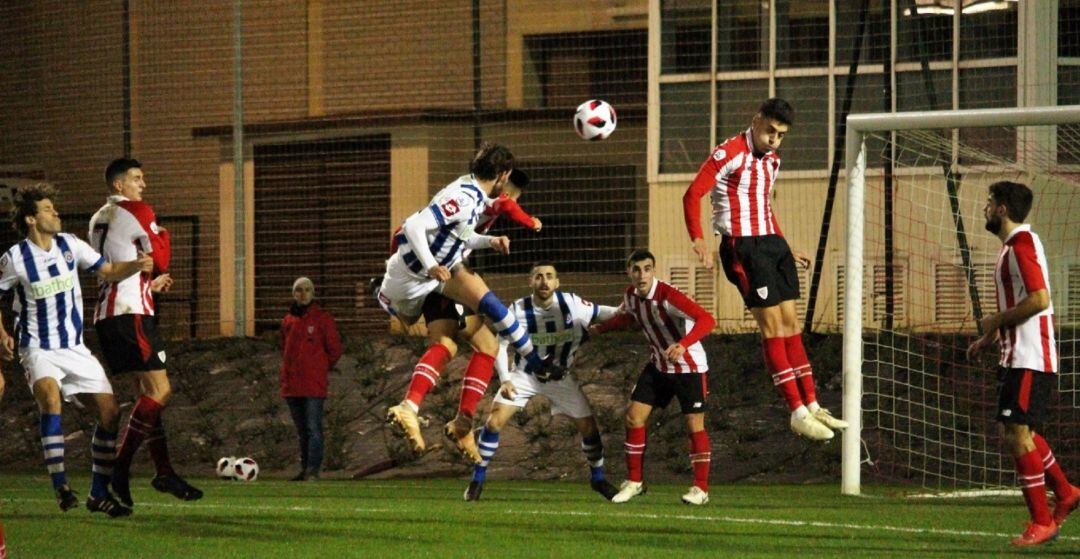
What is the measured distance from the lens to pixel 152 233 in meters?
10.1

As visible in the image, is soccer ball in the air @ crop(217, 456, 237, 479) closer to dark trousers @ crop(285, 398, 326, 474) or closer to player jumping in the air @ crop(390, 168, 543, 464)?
dark trousers @ crop(285, 398, 326, 474)

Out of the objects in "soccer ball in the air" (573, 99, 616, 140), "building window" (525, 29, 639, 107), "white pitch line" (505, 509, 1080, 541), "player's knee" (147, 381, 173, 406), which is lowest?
"white pitch line" (505, 509, 1080, 541)

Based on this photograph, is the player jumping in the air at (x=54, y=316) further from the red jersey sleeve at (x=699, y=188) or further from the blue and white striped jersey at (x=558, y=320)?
the red jersey sleeve at (x=699, y=188)

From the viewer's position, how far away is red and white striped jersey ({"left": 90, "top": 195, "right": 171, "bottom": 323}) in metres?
10.0

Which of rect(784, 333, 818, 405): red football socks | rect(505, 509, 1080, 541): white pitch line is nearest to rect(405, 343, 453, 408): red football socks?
rect(505, 509, 1080, 541): white pitch line

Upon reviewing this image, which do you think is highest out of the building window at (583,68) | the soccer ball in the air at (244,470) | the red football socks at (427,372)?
the building window at (583,68)

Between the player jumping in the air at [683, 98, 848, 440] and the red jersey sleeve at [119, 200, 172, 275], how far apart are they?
338 centimetres

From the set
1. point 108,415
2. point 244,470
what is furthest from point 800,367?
point 244,470

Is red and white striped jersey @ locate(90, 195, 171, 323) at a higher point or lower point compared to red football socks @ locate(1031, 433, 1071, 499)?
higher

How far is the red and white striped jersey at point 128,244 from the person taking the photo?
32.8 feet

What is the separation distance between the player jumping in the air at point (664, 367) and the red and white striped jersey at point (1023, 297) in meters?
3.06

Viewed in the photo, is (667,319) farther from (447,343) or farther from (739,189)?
(447,343)

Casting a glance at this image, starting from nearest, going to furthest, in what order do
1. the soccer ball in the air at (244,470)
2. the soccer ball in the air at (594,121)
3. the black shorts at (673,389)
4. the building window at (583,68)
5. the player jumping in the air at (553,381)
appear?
the soccer ball in the air at (594,121) → the black shorts at (673,389) → the player jumping in the air at (553,381) → the soccer ball in the air at (244,470) → the building window at (583,68)

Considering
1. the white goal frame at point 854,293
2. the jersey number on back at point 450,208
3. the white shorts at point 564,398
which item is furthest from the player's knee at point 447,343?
the white goal frame at point 854,293
